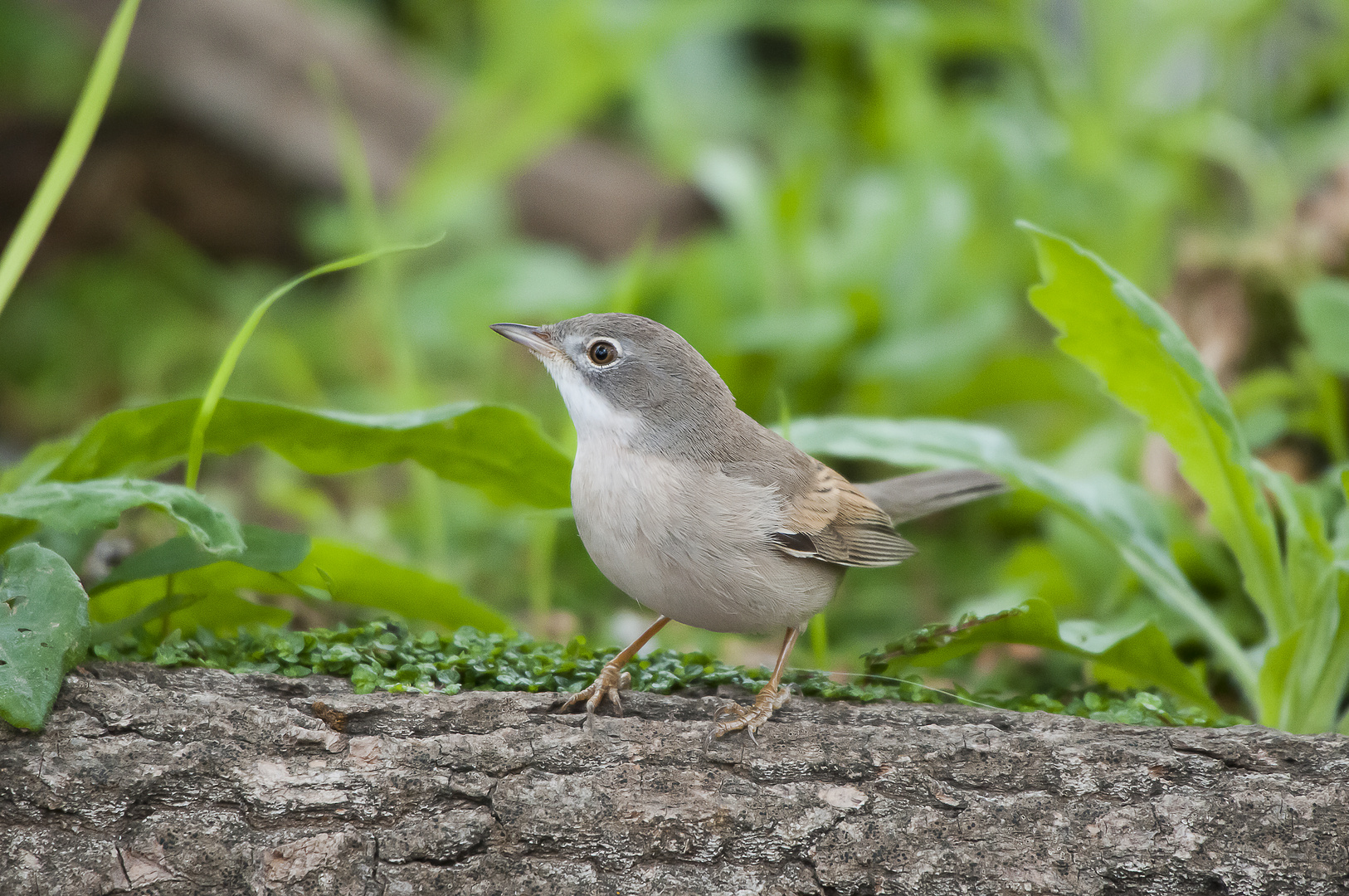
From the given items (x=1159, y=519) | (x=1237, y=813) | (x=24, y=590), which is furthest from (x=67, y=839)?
(x=1159, y=519)

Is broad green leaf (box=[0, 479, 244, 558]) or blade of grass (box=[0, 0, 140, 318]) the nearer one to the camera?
broad green leaf (box=[0, 479, 244, 558])

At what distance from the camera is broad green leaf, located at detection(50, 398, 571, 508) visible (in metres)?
3.12

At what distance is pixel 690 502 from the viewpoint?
9.93ft

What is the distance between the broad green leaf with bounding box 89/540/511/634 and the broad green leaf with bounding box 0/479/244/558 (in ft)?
1.19

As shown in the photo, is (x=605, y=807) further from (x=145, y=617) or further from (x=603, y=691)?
A: (x=145, y=617)

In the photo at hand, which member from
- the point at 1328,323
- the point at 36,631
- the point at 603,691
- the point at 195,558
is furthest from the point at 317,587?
the point at 1328,323

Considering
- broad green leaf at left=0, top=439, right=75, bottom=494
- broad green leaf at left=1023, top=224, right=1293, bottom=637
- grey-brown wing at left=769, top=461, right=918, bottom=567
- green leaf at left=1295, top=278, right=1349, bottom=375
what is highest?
green leaf at left=1295, top=278, right=1349, bottom=375

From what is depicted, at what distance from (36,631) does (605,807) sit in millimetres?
1389

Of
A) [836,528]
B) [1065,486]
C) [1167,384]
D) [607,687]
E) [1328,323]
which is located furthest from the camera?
[1328,323]

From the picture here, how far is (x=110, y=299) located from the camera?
915cm

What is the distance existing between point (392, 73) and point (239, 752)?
8.25 metres

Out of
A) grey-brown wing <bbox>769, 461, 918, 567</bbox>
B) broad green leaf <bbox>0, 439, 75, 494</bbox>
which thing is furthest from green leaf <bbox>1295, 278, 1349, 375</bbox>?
broad green leaf <bbox>0, 439, 75, 494</bbox>

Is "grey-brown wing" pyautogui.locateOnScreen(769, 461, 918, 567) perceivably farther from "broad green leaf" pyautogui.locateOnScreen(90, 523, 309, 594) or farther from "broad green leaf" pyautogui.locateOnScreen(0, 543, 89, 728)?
"broad green leaf" pyautogui.locateOnScreen(0, 543, 89, 728)

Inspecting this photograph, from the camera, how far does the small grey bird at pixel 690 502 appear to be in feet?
9.73
